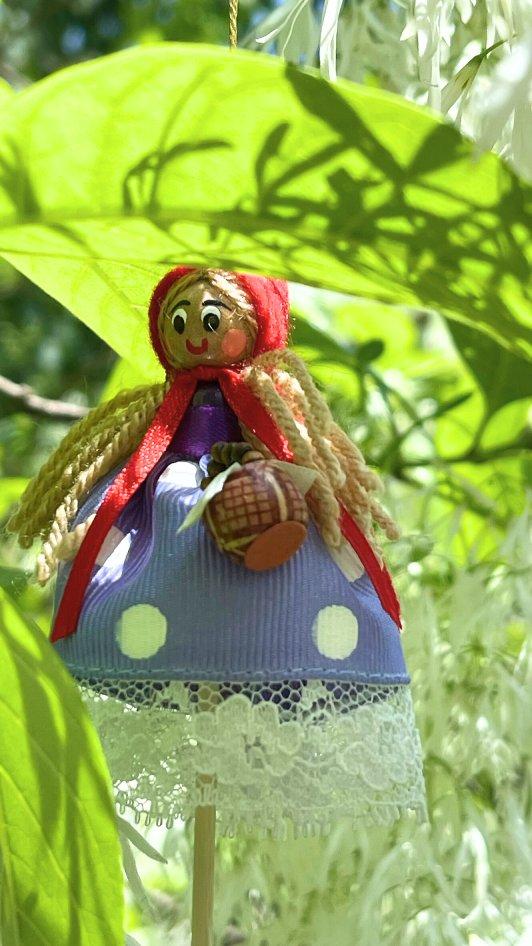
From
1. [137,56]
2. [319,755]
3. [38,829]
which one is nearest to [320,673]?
[319,755]

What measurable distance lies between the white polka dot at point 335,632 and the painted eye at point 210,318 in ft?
0.44

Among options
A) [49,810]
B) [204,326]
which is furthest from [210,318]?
[49,810]

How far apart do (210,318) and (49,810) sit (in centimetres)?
24

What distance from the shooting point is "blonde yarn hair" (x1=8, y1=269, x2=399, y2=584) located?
474mm

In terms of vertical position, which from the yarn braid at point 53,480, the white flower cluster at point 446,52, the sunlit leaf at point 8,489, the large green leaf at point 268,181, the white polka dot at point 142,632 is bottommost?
the white polka dot at point 142,632

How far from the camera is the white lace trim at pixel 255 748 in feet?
1.44

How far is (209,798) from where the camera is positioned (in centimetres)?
45

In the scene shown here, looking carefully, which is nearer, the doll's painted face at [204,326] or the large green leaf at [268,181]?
the large green leaf at [268,181]

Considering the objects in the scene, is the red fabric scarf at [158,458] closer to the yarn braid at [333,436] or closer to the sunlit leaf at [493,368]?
the yarn braid at [333,436]

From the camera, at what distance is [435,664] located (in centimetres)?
77

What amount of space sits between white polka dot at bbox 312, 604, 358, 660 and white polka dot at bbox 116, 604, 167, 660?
0.06 m

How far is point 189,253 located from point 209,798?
0.70 feet

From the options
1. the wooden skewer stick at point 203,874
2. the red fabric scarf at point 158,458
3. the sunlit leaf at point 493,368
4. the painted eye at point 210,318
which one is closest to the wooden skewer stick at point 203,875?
the wooden skewer stick at point 203,874

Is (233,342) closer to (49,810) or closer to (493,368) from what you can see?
(49,810)
